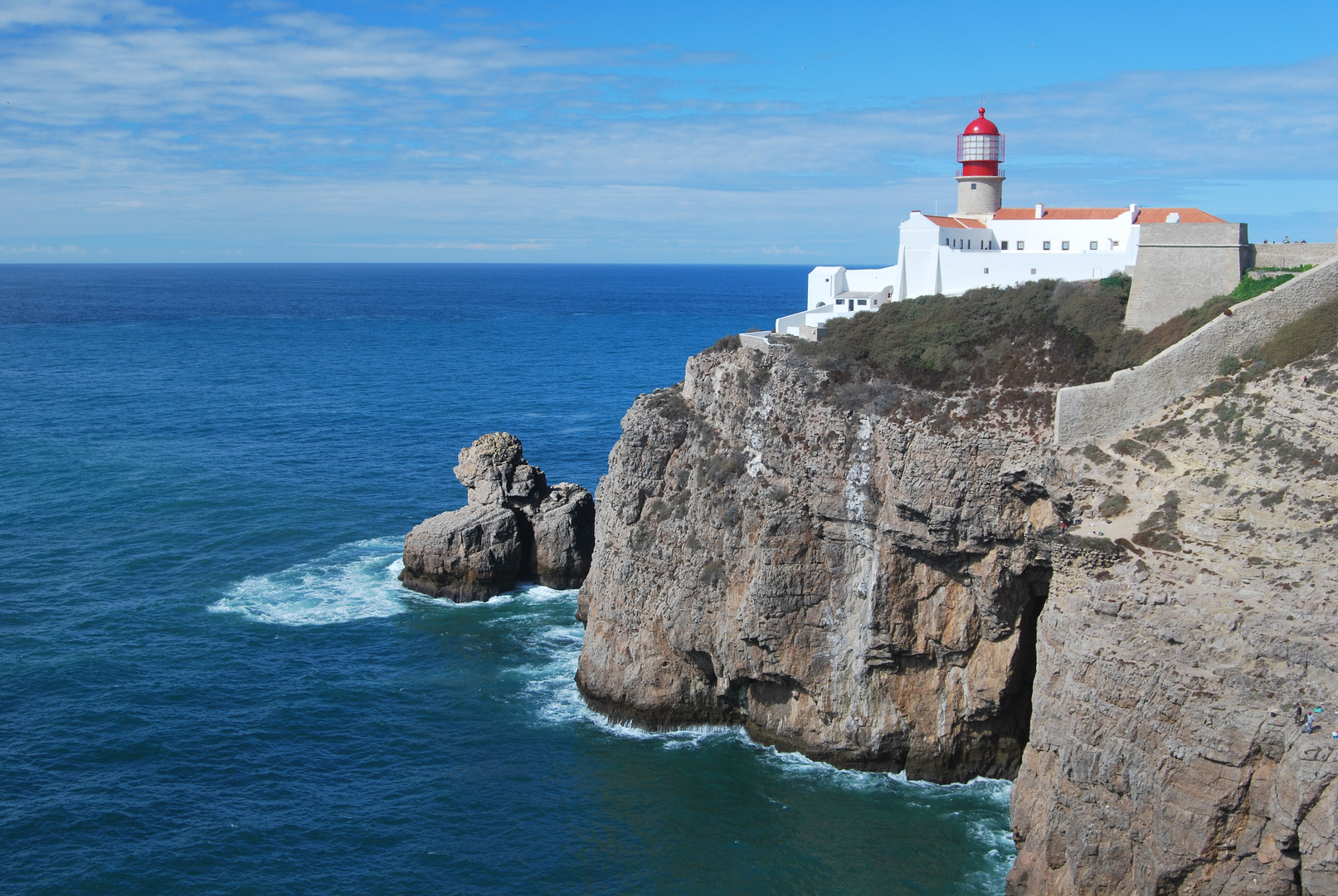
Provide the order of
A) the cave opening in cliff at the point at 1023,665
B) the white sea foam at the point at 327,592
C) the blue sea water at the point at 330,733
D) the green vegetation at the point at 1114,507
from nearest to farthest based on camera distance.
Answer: the green vegetation at the point at 1114,507 → the blue sea water at the point at 330,733 → the cave opening in cliff at the point at 1023,665 → the white sea foam at the point at 327,592

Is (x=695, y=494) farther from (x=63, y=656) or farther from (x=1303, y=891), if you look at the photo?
(x=63, y=656)

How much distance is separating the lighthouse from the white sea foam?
102 feet

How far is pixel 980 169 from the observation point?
47.3m

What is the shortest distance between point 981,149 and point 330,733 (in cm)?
3609

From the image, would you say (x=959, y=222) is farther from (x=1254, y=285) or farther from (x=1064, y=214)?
(x=1254, y=285)

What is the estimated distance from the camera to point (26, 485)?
61844mm

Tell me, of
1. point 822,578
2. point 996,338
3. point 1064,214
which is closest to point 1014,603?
point 822,578

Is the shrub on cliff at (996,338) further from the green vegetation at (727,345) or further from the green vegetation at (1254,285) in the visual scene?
the green vegetation at (1254,285)

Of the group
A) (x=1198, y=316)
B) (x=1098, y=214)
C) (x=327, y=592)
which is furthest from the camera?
(x=327, y=592)

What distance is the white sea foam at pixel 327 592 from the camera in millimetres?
45406

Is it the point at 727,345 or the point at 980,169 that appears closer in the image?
the point at 727,345

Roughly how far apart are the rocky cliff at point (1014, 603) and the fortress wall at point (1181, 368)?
730 millimetres

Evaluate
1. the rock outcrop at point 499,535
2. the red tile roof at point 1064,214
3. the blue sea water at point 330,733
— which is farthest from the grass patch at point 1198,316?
the rock outcrop at point 499,535

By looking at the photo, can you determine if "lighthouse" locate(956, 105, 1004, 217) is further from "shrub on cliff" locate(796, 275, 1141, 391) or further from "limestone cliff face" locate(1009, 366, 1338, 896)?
"limestone cliff face" locate(1009, 366, 1338, 896)
